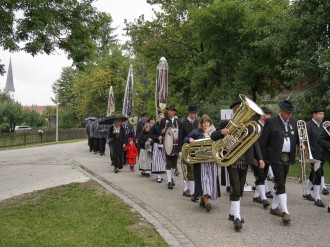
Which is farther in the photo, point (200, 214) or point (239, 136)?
point (200, 214)

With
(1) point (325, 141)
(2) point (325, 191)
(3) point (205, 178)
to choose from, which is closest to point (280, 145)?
(1) point (325, 141)

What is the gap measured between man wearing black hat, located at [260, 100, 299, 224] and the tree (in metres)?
6.77

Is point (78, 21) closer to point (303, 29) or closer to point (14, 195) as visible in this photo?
point (14, 195)

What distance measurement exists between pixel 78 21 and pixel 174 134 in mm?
5598

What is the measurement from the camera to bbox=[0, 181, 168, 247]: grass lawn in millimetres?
5699

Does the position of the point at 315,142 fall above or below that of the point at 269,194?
above

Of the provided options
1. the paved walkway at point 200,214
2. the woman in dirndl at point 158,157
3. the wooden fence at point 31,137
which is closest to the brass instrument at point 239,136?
the paved walkway at point 200,214

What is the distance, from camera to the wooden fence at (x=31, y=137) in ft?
104

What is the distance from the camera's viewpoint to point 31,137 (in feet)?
117

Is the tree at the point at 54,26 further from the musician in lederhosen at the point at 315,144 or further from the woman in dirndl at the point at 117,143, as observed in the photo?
the musician in lederhosen at the point at 315,144

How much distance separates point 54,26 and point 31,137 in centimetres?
2467

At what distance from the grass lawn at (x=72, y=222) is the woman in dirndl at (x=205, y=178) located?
132 cm

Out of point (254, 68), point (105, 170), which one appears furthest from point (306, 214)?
point (254, 68)

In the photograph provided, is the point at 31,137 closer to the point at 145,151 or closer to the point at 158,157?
the point at 145,151
